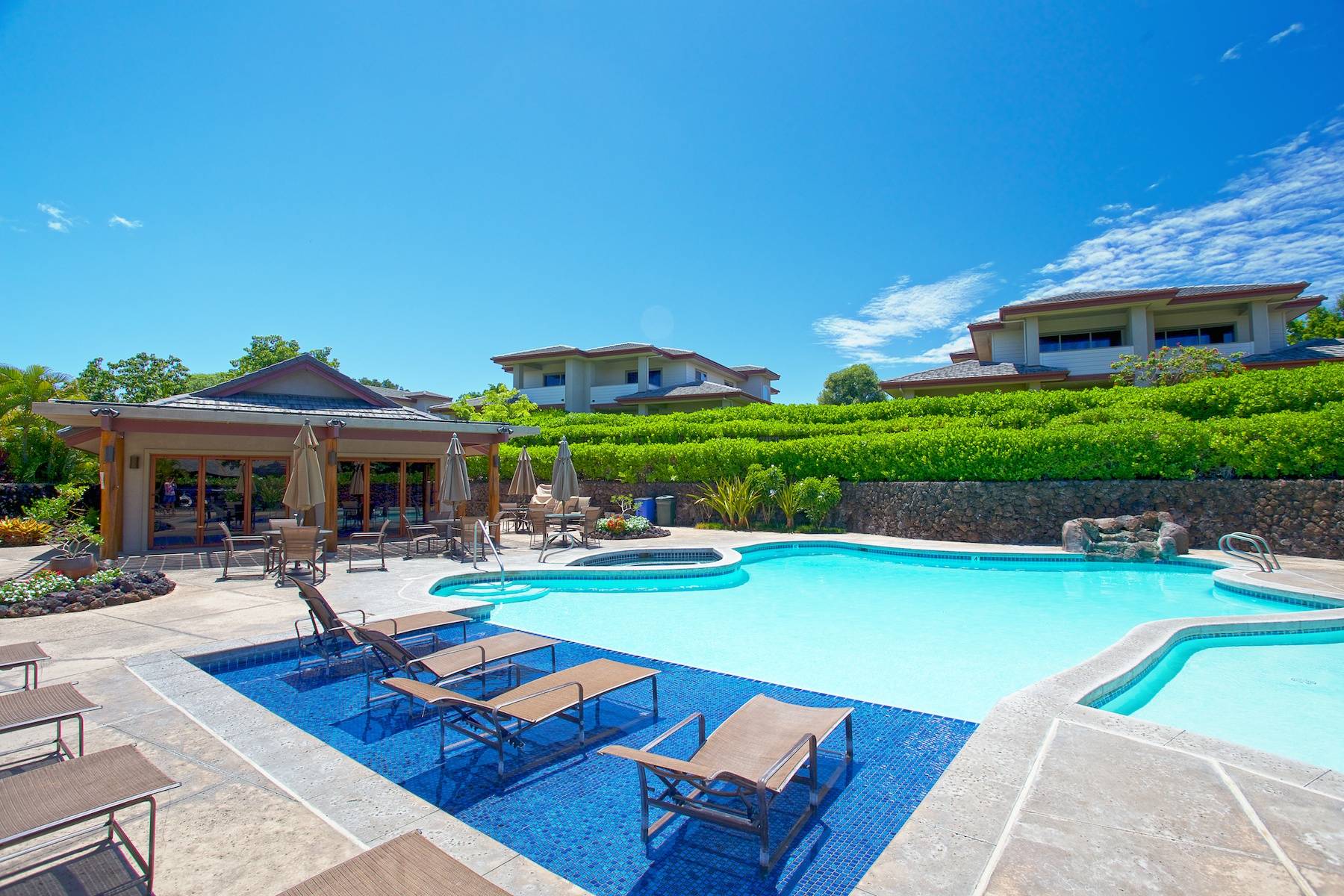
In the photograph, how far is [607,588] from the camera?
11.5 metres

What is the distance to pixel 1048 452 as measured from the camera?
15.8 metres

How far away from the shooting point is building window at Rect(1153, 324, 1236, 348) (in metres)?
27.2

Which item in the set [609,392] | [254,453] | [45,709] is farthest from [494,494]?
[609,392]

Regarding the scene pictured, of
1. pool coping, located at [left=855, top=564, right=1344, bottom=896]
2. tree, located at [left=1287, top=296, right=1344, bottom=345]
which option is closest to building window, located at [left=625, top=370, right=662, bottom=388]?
pool coping, located at [left=855, top=564, right=1344, bottom=896]

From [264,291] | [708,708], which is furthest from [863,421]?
[264,291]

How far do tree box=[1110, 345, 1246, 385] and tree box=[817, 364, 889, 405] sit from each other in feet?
102

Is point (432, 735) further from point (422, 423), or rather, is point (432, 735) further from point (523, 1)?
point (523, 1)

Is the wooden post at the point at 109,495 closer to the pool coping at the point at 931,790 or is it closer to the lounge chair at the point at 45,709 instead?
the pool coping at the point at 931,790

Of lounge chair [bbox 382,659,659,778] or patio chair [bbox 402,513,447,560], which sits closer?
lounge chair [bbox 382,659,659,778]

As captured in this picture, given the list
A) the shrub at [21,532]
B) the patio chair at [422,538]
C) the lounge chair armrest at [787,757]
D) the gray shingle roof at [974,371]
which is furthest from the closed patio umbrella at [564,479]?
the gray shingle roof at [974,371]

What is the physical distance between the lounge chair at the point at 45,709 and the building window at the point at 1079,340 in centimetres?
3203

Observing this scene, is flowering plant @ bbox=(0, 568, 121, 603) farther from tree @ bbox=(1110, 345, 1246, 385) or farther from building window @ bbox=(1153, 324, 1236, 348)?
building window @ bbox=(1153, 324, 1236, 348)

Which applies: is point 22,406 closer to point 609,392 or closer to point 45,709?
point 609,392

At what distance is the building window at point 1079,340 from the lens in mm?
27562
